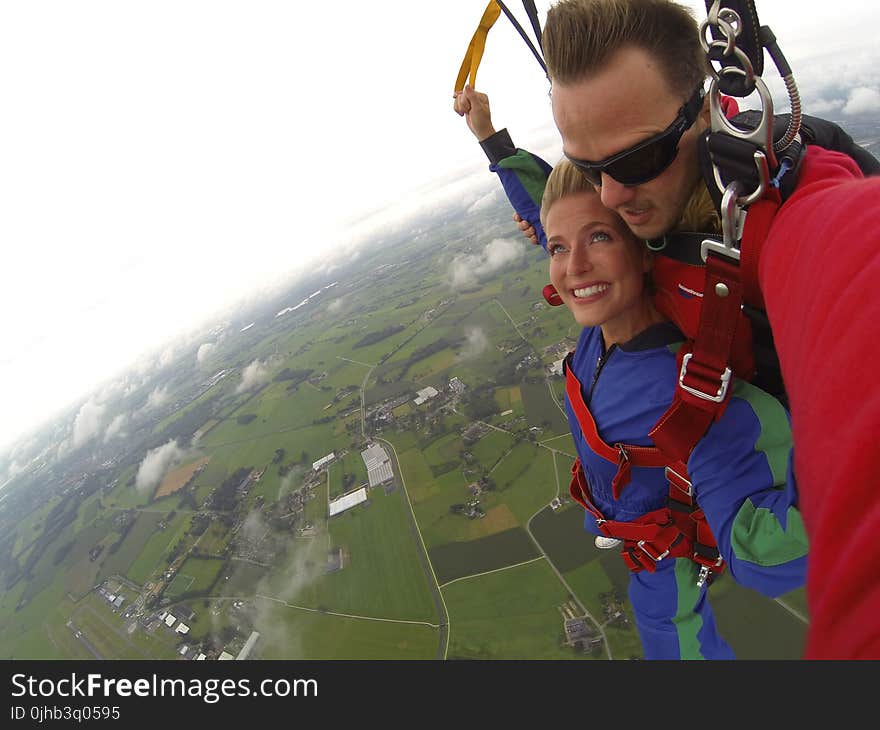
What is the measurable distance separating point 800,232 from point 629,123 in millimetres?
746

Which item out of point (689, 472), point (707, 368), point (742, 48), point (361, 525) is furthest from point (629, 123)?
point (361, 525)

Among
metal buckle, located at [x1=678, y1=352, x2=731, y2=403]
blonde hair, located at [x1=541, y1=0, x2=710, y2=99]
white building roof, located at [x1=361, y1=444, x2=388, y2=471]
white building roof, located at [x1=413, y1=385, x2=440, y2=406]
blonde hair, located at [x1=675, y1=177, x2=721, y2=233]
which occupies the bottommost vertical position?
white building roof, located at [x1=413, y1=385, x2=440, y2=406]

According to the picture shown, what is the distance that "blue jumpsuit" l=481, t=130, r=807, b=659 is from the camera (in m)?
1.53

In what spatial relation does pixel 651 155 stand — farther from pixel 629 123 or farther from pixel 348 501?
pixel 348 501

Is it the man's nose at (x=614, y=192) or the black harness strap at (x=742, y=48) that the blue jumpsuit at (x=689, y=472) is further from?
the black harness strap at (x=742, y=48)

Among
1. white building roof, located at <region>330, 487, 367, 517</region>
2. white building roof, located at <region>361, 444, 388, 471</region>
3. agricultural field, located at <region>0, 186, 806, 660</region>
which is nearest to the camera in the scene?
agricultural field, located at <region>0, 186, 806, 660</region>

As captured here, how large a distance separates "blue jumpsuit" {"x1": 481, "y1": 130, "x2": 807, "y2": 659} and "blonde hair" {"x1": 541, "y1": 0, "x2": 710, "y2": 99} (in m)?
1.19

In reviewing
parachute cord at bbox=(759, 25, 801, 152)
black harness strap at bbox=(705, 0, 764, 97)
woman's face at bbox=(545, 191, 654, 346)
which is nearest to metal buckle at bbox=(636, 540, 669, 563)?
woman's face at bbox=(545, 191, 654, 346)

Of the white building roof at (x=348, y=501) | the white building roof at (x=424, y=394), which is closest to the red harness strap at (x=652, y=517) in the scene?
the white building roof at (x=348, y=501)

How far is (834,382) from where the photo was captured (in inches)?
26.9

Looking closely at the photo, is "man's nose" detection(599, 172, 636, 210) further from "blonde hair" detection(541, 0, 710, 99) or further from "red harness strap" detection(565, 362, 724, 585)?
"red harness strap" detection(565, 362, 724, 585)

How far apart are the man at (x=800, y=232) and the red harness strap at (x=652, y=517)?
1235 millimetres
